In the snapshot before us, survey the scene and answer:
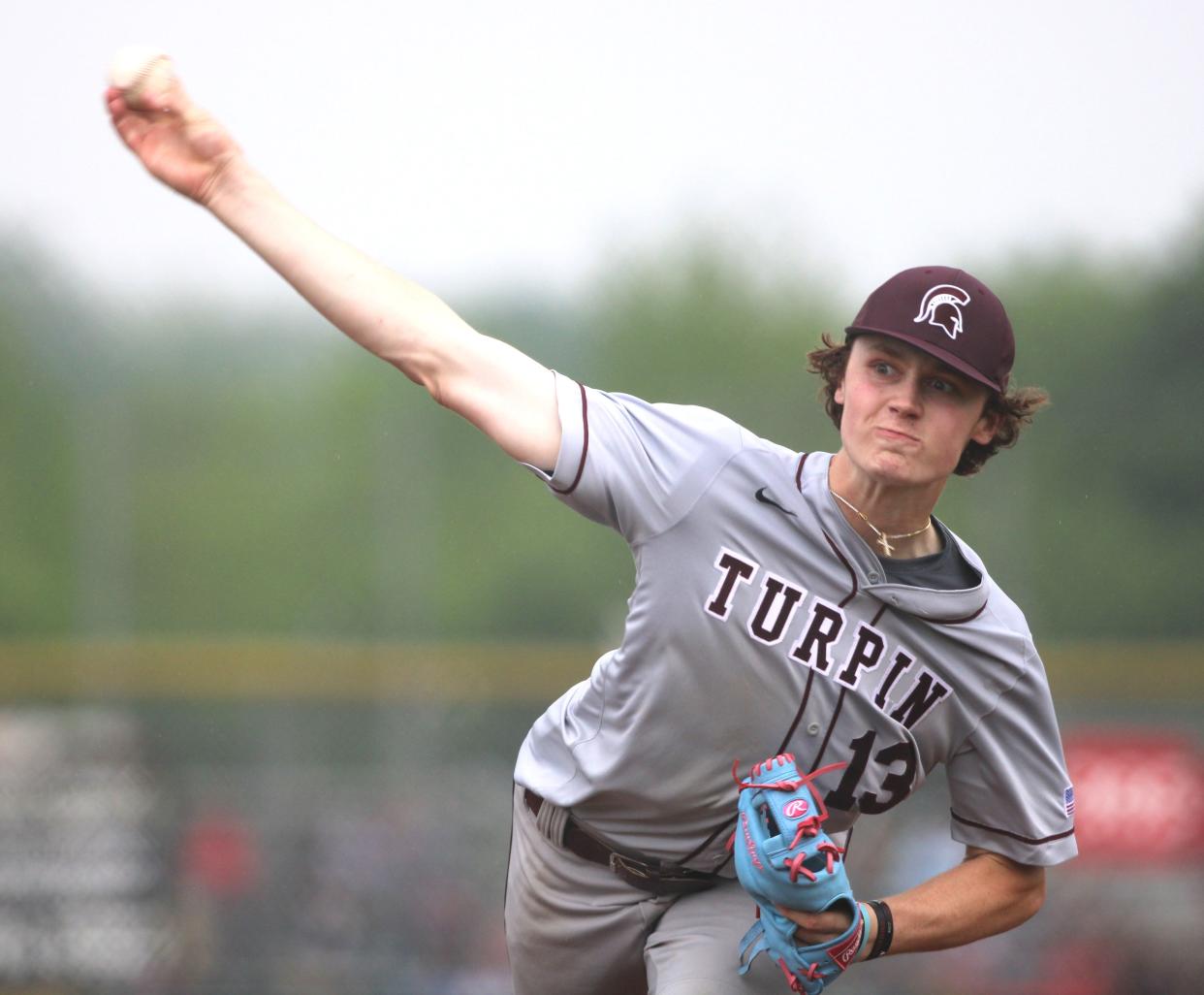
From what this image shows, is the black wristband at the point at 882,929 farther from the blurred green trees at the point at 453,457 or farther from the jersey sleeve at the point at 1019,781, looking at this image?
the blurred green trees at the point at 453,457

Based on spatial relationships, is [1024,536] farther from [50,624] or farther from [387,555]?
[50,624]

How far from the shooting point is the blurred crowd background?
6.61 m

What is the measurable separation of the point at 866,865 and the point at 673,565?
4356mm

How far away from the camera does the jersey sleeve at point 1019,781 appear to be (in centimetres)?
252

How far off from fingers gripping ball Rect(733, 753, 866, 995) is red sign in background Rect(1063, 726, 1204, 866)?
4.73 m

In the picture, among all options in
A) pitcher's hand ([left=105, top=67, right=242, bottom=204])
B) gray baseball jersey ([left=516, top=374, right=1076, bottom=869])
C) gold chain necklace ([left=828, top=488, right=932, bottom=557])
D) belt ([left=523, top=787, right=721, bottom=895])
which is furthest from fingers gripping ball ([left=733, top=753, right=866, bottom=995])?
pitcher's hand ([left=105, top=67, right=242, bottom=204])

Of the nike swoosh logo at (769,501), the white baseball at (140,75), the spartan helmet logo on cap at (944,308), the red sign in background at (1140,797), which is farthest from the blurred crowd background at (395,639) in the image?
the white baseball at (140,75)

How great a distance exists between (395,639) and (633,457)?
9.58 meters

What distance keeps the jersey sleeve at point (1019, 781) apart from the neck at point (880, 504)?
30 centimetres

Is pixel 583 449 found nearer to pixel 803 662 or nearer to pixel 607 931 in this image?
pixel 803 662

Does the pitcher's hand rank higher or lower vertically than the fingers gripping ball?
higher

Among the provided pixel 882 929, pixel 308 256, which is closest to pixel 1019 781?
pixel 882 929

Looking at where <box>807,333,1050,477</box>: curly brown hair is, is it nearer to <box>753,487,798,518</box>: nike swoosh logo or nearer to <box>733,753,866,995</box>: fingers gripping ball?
<box>753,487,798,518</box>: nike swoosh logo

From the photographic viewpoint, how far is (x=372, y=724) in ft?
30.2
